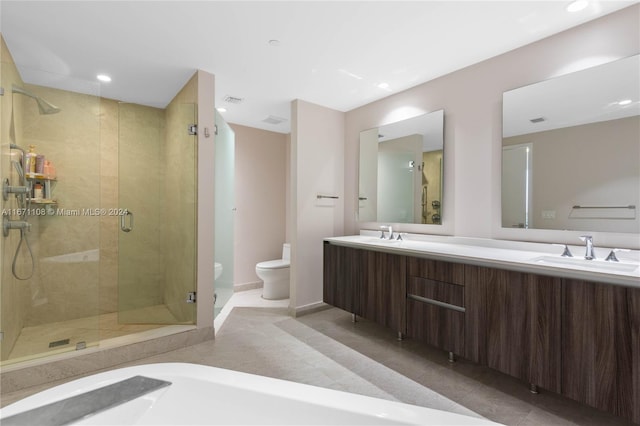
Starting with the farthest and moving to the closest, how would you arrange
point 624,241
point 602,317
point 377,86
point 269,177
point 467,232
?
1. point 269,177
2. point 377,86
3. point 467,232
4. point 624,241
5. point 602,317

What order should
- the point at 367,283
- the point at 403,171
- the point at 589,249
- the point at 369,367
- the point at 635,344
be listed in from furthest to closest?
the point at 403,171 < the point at 367,283 < the point at 369,367 < the point at 589,249 < the point at 635,344

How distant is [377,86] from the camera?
300cm

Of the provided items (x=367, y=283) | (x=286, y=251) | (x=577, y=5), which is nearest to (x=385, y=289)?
(x=367, y=283)

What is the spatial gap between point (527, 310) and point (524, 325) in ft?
0.29

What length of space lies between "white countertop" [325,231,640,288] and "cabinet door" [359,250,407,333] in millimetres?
95

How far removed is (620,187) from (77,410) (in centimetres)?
275

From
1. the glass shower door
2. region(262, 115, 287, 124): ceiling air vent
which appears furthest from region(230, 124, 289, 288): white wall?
the glass shower door

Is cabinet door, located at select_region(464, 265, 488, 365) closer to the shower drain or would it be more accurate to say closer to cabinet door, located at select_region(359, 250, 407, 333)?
cabinet door, located at select_region(359, 250, 407, 333)

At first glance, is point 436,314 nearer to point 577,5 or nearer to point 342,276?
point 342,276

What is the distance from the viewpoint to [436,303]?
2.18 metres

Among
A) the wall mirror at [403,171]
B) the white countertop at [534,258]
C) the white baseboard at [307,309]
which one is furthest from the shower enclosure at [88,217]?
the white countertop at [534,258]

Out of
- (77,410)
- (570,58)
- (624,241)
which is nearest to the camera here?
(77,410)

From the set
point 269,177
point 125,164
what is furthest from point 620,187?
point 125,164

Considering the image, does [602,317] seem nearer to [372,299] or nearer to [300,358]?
[372,299]
